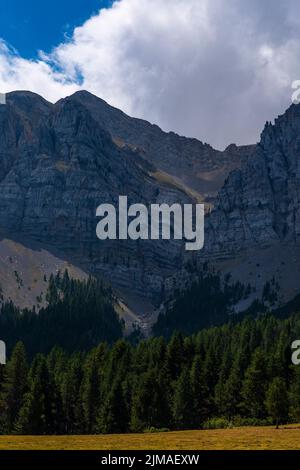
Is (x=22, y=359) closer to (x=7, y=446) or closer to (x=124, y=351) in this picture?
(x=124, y=351)

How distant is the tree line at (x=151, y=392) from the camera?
98.5m

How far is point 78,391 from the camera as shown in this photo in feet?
377

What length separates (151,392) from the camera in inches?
3937

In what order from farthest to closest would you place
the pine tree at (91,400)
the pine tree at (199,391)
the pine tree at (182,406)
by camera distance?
the pine tree at (91,400) < the pine tree at (199,391) < the pine tree at (182,406)

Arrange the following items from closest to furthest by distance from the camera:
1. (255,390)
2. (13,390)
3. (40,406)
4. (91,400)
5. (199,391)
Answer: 1. (40,406)
2. (255,390)
3. (91,400)
4. (199,391)
5. (13,390)

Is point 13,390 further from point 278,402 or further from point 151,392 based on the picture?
point 278,402

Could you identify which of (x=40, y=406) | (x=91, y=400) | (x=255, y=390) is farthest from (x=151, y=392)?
(x=40, y=406)

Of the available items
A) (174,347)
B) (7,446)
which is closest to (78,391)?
(174,347)

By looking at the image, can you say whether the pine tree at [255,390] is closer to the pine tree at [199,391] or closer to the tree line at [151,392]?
the tree line at [151,392]

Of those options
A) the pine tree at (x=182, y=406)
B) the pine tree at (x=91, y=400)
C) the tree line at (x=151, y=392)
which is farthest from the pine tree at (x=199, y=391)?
the pine tree at (x=91, y=400)

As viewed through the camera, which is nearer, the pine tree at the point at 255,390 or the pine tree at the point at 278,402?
the pine tree at the point at 278,402

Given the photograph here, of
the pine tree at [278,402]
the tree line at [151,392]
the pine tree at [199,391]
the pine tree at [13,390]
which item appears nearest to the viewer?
the pine tree at [278,402]

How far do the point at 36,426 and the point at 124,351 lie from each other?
32052 mm
